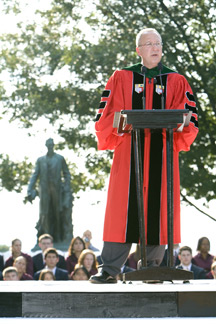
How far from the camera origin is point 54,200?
761 inches

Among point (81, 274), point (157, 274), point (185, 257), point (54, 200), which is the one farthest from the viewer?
point (54, 200)

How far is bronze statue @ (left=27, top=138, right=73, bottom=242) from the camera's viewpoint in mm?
18906

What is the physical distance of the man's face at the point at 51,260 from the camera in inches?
473

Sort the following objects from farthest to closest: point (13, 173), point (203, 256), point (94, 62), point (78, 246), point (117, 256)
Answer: point (13, 173), point (94, 62), point (203, 256), point (78, 246), point (117, 256)

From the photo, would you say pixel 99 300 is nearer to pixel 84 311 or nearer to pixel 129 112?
pixel 84 311

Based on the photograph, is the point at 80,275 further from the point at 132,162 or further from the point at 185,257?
the point at 132,162

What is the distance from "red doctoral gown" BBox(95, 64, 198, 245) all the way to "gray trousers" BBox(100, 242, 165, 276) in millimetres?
64

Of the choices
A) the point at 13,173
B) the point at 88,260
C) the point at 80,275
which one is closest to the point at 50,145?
A: the point at 88,260

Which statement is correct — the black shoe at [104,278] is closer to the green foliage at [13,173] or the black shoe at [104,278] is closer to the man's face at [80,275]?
the man's face at [80,275]

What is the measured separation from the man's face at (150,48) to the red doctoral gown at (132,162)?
0.12m

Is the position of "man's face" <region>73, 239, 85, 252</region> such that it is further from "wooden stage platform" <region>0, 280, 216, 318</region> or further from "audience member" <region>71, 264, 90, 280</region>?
"wooden stage platform" <region>0, 280, 216, 318</region>

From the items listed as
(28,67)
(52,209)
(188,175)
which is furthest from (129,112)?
(28,67)

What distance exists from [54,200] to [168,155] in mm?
13005

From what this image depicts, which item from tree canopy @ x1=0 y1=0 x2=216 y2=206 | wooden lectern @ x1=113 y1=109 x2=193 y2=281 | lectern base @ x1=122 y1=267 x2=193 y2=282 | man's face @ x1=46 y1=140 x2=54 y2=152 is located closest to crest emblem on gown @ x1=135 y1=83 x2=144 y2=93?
wooden lectern @ x1=113 y1=109 x2=193 y2=281
